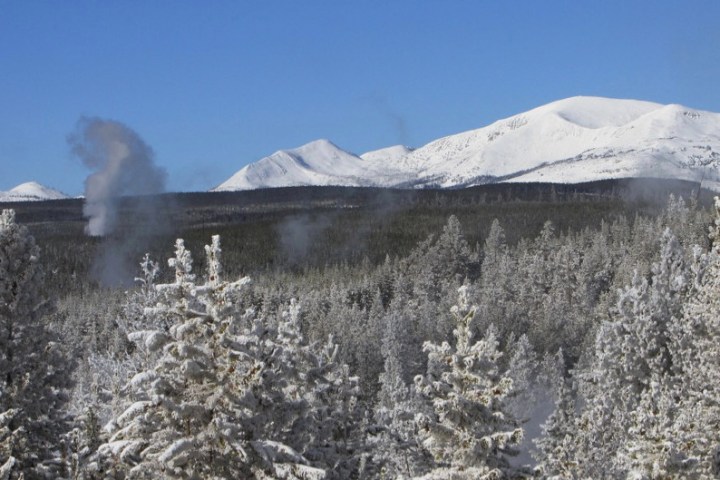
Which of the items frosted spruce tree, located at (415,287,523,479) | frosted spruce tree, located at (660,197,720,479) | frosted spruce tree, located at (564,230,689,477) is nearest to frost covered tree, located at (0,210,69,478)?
frosted spruce tree, located at (415,287,523,479)

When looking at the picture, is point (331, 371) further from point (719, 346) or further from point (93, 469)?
point (719, 346)

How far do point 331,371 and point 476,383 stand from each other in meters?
7.32

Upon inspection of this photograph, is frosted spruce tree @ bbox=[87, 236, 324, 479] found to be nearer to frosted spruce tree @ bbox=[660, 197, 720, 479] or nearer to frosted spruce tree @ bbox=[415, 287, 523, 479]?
frosted spruce tree @ bbox=[415, 287, 523, 479]

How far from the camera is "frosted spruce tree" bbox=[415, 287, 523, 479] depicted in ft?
51.6

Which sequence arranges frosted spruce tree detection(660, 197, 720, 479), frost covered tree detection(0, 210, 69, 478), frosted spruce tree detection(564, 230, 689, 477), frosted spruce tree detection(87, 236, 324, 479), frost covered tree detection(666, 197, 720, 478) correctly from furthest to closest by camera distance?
frosted spruce tree detection(564, 230, 689, 477) → frost covered tree detection(0, 210, 69, 478) → frost covered tree detection(666, 197, 720, 478) → frosted spruce tree detection(660, 197, 720, 479) → frosted spruce tree detection(87, 236, 324, 479)

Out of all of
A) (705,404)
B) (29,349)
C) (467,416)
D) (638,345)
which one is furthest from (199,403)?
(638,345)

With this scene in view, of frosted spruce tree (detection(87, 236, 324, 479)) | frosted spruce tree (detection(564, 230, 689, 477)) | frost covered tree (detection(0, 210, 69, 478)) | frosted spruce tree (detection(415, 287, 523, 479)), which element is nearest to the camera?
frosted spruce tree (detection(87, 236, 324, 479))

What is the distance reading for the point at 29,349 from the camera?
22141 millimetres

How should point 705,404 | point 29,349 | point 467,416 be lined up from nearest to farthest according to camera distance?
point 467,416 < point 29,349 < point 705,404

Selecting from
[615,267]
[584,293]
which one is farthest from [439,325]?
[615,267]

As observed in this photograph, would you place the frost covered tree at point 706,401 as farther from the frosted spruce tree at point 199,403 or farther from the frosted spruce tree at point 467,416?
the frosted spruce tree at point 199,403

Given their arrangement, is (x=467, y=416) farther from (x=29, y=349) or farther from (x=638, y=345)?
(x=638, y=345)

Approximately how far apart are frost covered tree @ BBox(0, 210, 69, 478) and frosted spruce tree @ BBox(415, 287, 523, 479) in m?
10.5

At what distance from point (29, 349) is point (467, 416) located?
12.6 meters
